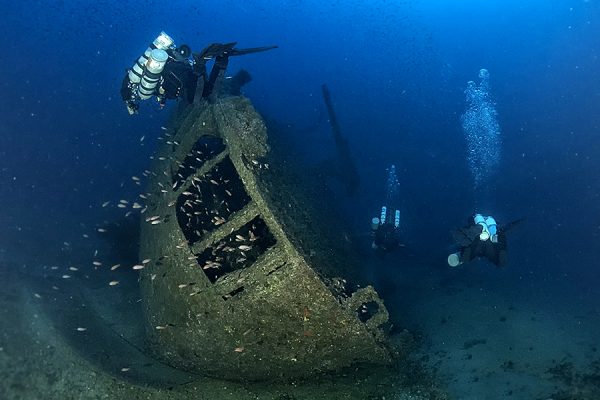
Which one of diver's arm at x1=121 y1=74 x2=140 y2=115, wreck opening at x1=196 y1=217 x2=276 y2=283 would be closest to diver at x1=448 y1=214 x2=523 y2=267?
wreck opening at x1=196 y1=217 x2=276 y2=283

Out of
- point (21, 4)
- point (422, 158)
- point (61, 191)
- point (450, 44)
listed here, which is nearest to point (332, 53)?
point (450, 44)

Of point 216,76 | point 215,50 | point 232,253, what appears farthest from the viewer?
point 216,76

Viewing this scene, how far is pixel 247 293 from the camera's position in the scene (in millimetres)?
5188

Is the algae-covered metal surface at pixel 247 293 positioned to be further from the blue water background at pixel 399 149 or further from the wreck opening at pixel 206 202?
the blue water background at pixel 399 149

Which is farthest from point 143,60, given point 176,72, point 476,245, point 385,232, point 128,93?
point 476,245

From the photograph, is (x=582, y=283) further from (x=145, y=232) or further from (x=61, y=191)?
(x=61, y=191)

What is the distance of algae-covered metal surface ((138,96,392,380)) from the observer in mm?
5058

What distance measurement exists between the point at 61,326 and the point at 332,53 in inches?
3136

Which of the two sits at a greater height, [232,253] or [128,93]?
[128,93]

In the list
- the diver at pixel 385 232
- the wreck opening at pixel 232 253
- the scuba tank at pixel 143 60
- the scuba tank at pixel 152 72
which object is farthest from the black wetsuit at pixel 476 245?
the scuba tank at pixel 143 60

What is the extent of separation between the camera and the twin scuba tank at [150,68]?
22.7 ft

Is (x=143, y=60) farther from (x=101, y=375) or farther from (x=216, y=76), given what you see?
(x=101, y=375)

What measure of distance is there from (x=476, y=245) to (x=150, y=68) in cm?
696

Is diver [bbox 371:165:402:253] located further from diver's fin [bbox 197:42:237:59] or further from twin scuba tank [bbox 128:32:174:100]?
twin scuba tank [bbox 128:32:174:100]
